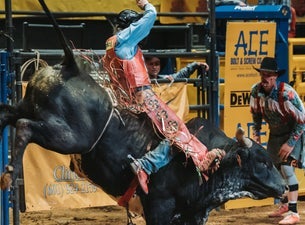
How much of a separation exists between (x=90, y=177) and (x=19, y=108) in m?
0.80

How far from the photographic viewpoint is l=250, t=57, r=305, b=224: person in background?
941 centimetres

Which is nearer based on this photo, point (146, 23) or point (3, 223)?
point (146, 23)

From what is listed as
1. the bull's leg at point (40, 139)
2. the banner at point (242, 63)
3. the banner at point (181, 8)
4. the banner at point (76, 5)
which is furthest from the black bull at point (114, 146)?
the banner at point (181, 8)

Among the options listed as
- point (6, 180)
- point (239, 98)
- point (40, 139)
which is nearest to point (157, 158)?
point (40, 139)

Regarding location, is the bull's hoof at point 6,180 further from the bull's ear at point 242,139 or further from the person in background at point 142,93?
the bull's ear at point 242,139

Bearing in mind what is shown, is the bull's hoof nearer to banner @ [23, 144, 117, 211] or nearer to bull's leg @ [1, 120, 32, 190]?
bull's leg @ [1, 120, 32, 190]

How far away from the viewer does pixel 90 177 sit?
7.24 meters

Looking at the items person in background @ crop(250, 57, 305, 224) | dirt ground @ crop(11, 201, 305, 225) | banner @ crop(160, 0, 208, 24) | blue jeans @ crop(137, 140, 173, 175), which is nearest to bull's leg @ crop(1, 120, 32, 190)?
blue jeans @ crop(137, 140, 173, 175)

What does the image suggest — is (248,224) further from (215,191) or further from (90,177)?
(90,177)

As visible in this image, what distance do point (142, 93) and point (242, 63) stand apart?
319cm

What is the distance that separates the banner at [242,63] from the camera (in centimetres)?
1020

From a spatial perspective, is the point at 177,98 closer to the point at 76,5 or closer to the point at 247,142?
the point at 247,142

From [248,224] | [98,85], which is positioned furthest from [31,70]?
[248,224]

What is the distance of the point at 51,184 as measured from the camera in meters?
9.25
